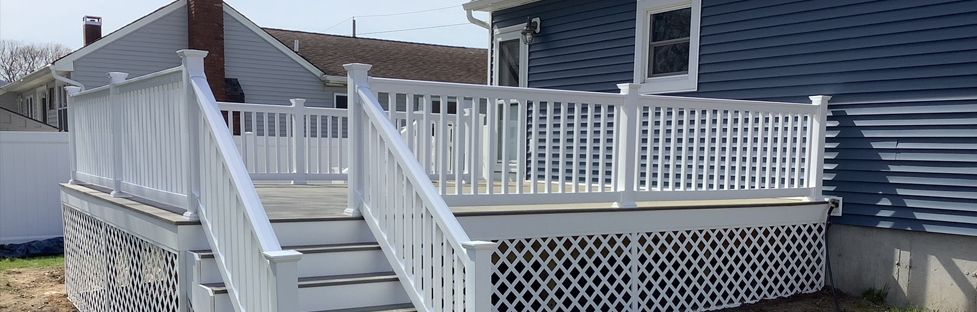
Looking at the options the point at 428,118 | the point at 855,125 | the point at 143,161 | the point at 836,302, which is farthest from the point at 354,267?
the point at 855,125

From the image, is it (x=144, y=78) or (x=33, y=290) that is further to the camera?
(x=33, y=290)

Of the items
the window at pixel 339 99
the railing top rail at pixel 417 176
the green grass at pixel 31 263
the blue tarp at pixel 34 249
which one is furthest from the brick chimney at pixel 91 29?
the railing top rail at pixel 417 176

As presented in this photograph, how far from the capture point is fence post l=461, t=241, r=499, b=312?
305 cm

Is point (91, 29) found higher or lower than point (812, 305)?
higher

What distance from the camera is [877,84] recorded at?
5656mm

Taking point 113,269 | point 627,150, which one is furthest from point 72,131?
point 627,150

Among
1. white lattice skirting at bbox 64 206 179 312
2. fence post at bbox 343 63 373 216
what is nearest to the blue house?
fence post at bbox 343 63 373 216

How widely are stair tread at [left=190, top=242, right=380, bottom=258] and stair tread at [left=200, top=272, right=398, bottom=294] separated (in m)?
0.14

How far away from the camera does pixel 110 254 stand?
5.24m

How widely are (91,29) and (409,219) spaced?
599 inches

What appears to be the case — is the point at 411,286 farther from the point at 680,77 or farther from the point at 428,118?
the point at 680,77

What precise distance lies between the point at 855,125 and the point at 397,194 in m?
4.07

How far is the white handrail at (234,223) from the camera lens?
9.26 feet

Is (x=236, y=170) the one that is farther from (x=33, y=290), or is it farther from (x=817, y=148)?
(x=33, y=290)
